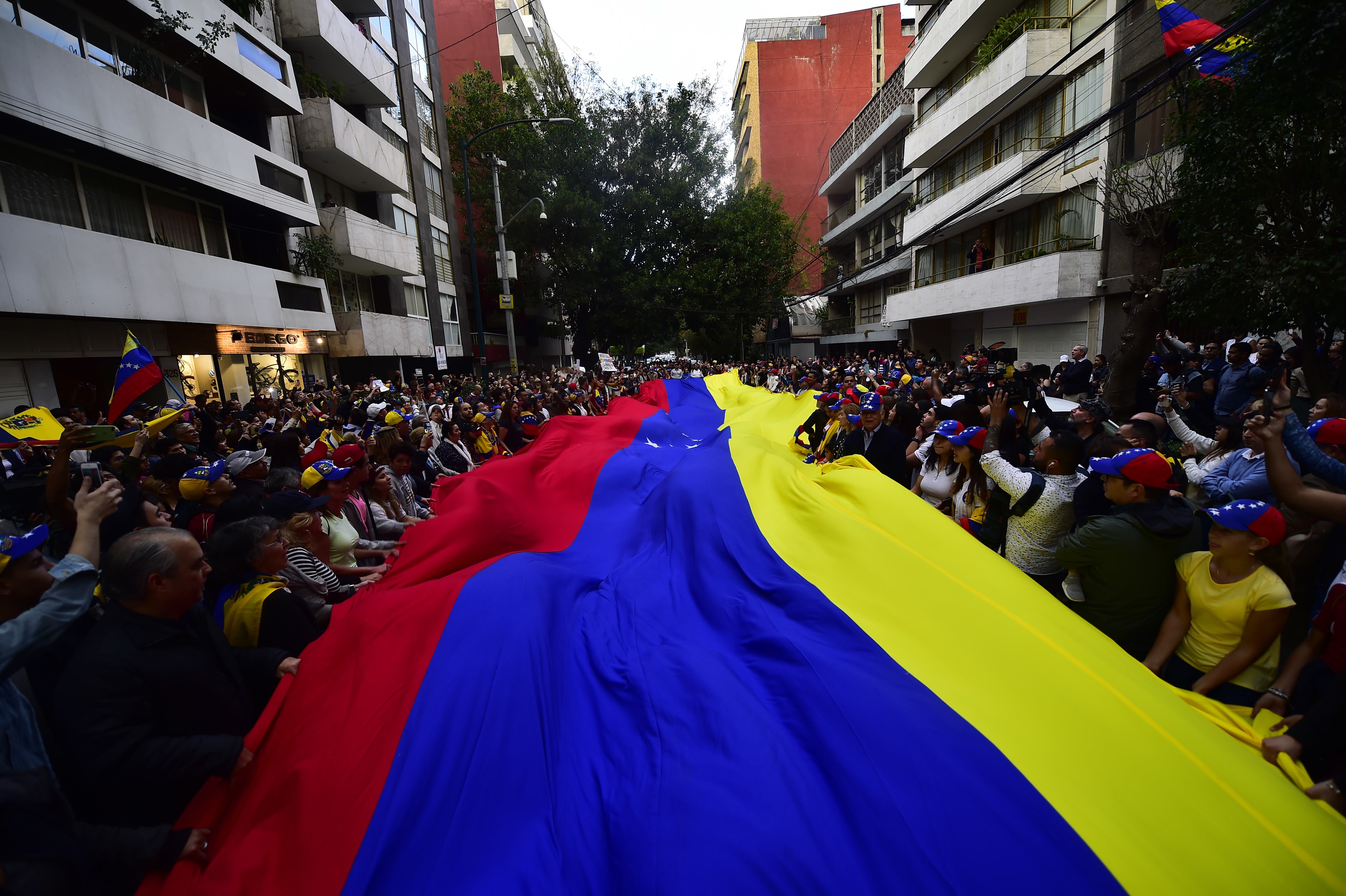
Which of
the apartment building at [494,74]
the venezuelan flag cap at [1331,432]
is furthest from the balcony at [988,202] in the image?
the apartment building at [494,74]

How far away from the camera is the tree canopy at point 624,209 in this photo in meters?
27.8

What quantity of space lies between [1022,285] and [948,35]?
959cm

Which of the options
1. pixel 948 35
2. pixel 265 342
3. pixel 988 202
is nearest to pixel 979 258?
pixel 988 202

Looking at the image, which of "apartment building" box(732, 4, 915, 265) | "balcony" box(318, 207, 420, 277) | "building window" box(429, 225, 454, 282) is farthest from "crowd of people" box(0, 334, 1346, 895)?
"apartment building" box(732, 4, 915, 265)

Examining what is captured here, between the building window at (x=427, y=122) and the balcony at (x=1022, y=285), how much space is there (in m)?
21.7

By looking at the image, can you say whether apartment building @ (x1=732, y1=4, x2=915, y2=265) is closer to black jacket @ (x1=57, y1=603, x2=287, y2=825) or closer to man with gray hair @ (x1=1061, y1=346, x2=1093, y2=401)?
man with gray hair @ (x1=1061, y1=346, x2=1093, y2=401)

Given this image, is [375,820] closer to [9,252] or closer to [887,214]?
[9,252]

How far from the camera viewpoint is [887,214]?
96.5 ft

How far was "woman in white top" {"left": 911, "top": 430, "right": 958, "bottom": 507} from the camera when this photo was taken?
469cm

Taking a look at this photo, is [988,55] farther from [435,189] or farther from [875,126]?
[435,189]

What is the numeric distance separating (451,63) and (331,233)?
18613 millimetres

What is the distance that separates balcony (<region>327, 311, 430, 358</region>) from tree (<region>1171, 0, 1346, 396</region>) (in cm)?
1872

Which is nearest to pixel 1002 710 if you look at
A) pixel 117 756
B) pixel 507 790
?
pixel 507 790

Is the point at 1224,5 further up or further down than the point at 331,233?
further up
